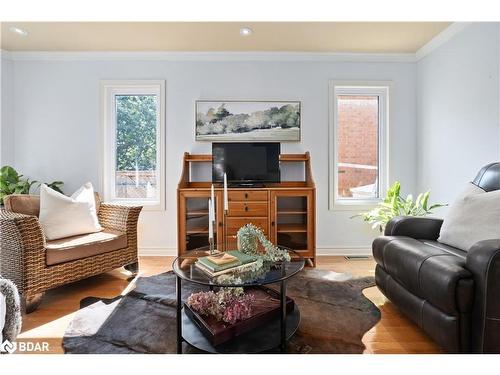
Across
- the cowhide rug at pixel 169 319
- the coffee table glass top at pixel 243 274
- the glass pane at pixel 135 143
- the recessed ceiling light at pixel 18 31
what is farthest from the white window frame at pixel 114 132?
the coffee table glass top at pixel 243 274

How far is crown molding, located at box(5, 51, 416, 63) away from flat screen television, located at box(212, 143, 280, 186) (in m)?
1.00

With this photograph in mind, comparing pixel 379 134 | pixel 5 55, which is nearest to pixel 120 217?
pixel 5 55

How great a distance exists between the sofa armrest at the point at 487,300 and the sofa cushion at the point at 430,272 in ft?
0.13

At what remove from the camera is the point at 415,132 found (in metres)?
3.39

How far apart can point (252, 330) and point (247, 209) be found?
1.44m

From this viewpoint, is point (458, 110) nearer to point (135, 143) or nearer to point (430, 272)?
point (430, 272)

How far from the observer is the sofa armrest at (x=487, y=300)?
128 cm

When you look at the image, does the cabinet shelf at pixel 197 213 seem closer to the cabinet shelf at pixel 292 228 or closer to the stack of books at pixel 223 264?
the cabinet shelf at pixel 292 228

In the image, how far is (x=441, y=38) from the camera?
9.45ft

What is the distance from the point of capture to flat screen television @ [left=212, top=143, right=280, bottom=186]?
3.16 meters

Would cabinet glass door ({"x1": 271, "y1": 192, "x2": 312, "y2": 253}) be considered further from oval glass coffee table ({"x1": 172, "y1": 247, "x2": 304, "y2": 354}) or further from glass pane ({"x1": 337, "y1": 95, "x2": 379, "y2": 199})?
oval glass coffee table ({"x1": 172, "y1": 247, "x2": 304, "y2": 354})
